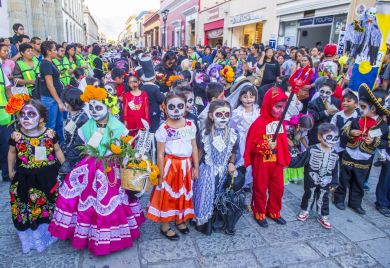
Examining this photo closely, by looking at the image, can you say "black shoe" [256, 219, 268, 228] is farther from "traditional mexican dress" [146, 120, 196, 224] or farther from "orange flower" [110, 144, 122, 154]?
"orange flower" [110, 144, 122, 154]

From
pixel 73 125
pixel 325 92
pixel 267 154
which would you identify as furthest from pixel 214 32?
pixel 73 125

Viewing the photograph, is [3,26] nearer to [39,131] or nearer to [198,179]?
[39,131]

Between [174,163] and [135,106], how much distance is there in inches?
73.5

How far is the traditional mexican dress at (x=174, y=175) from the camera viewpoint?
316cm

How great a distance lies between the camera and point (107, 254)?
3.00 m

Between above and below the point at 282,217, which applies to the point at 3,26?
above

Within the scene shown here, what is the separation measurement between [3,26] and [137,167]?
13030 millimetres

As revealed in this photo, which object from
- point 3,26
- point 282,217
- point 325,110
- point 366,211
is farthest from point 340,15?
point 3,26

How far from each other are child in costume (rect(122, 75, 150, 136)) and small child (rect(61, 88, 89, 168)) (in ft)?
3.75

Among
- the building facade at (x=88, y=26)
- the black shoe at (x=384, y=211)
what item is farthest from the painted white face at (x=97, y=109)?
the building facade at (x=88, y=26)

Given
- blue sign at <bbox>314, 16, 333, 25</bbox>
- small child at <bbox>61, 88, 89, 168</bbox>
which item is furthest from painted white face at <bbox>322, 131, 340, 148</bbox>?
blue sign at <bbox>314, 16, 333, 25</bbox>

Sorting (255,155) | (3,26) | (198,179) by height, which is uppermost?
(3,26)

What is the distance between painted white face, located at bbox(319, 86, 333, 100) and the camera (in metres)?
4.66

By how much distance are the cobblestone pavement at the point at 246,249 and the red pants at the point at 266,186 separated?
0.65 feet
